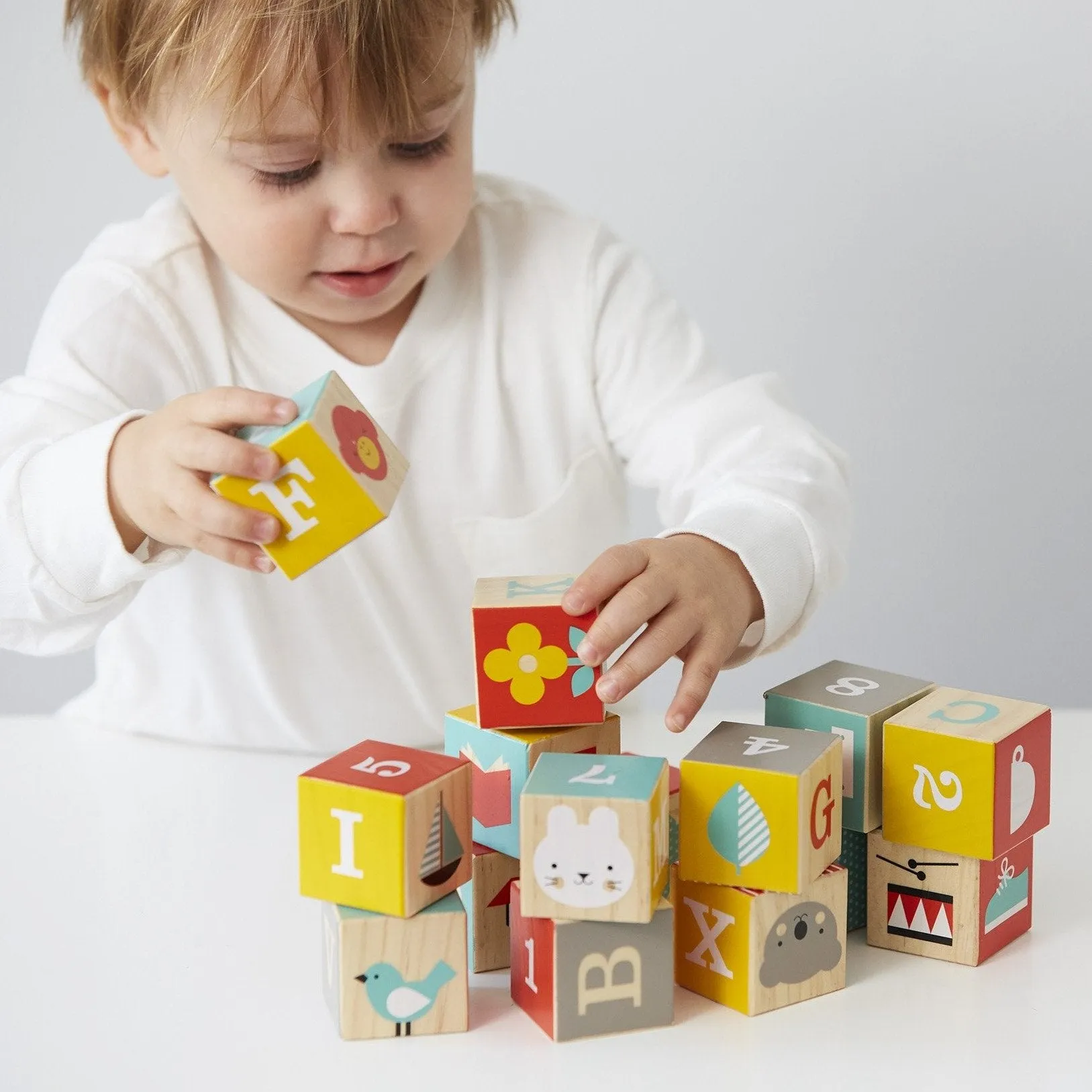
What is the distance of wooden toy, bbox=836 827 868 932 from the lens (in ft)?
2.07

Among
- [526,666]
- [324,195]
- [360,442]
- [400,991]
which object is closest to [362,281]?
[324,195]

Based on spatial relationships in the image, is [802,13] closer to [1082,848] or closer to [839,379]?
[839,379]

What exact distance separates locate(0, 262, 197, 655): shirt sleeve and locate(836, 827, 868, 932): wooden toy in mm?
400

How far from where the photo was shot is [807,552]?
80cm

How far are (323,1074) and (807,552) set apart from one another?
41cm

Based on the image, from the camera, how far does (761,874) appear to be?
56 cm

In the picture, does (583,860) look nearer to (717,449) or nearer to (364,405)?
(717,449)

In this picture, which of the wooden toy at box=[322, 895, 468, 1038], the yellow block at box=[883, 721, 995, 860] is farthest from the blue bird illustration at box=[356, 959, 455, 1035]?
the yellow block at box=[883, 721, 995, 860]

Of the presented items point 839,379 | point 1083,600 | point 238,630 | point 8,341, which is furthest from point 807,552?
point 8,341

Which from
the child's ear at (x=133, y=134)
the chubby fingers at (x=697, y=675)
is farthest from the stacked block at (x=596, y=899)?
the child's ear at (x=133, y=134)

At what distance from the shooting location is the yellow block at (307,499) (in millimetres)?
619

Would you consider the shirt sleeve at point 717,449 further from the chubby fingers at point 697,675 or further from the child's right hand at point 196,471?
the child's right hand at point 196,471

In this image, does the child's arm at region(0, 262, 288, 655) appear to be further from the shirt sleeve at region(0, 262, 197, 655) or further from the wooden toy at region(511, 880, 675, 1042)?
the wooden toy at region(511, 880, 675, 1042)

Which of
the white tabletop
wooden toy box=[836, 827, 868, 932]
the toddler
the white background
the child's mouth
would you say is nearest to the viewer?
the white tabletop
